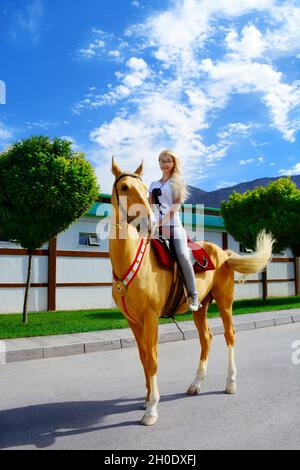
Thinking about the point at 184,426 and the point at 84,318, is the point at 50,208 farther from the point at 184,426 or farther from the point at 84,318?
the point at 184,426

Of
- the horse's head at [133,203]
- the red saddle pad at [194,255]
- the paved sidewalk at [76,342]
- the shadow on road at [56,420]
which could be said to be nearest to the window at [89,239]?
the paved sidewalk at [76,342]

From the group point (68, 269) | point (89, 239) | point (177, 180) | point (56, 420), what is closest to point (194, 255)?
point (177, 180)

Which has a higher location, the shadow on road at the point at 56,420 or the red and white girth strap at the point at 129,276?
the red and white girth strap at the point at 129,276

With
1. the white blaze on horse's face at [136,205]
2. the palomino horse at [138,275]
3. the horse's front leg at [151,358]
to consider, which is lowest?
the horse's front leg at [151,358]

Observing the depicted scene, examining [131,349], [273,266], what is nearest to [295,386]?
[131,349]

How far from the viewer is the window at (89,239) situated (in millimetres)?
15688

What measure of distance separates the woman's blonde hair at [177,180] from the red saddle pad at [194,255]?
507 mm

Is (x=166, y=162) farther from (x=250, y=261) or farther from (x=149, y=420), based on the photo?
(x=149, y=420)

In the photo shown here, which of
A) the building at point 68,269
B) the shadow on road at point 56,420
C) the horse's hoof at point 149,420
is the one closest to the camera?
the shadow on road at point 56,420

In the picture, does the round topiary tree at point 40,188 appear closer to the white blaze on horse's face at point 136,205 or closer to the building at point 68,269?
the building at point 68,269

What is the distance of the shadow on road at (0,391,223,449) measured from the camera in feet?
11.7

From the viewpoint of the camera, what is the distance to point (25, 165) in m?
10.2

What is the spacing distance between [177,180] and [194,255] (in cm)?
91

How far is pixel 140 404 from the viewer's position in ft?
14.5
